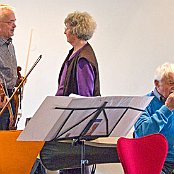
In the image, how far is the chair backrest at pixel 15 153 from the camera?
1.84m

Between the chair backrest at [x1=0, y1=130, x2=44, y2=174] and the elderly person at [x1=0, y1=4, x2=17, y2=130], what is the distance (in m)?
0.80

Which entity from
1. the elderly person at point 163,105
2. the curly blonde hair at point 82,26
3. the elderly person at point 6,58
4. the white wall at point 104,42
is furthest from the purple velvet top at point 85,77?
the white wall at point 104,42

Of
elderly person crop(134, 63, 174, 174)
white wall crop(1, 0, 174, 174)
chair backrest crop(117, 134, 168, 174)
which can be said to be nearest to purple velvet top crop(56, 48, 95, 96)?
elderly person crop(134, 63, 174, 174)

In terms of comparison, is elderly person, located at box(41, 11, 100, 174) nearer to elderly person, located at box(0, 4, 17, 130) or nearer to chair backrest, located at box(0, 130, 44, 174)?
elderly person, located at box(0, 4, 17, 130)

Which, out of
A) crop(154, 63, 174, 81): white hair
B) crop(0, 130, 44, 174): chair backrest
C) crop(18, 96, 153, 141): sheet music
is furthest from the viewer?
crop(154, 63, 174, 81): white hair

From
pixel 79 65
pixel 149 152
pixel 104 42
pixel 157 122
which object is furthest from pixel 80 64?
pixel 104 42

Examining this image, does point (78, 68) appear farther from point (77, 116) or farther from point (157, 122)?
point (77, 116)

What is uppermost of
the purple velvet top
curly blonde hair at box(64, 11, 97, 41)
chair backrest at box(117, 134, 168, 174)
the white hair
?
curly blonde hair at box(64, 11, 97, 41)

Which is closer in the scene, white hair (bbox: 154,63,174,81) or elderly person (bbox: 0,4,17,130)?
white hair (bbox: 154,63,174,81)

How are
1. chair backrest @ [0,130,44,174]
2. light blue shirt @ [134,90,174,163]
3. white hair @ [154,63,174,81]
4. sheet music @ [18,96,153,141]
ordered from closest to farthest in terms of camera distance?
1. sheet music @ [18,96,153,141]
2. chair backrest @ [0,130,44,174]
3. light blue shirt @ [134,90,174,163]
4. white hair @ [154,63,174,81]

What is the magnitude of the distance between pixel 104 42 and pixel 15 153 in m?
1.91

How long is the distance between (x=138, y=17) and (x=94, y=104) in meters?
1.98

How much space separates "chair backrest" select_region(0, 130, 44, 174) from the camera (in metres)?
1.84

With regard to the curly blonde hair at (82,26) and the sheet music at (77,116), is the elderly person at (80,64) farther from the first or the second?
the sheet music at (77,116)
